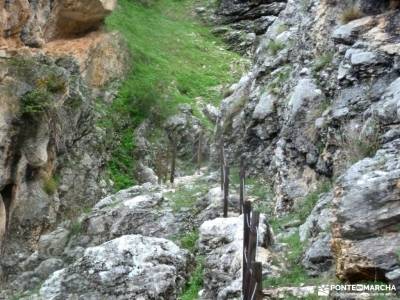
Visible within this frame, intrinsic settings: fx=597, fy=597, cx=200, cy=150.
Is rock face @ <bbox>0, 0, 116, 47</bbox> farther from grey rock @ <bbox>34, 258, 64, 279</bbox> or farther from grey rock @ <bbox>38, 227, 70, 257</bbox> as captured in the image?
grey rock @ <bbox>34, 258, 64, 279</bbox>

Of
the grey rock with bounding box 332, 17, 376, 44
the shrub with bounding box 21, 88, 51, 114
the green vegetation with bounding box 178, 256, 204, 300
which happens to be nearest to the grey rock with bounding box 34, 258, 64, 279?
the green vegetation with bounding box 178, 256, 204, 300

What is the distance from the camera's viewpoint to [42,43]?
21.4m

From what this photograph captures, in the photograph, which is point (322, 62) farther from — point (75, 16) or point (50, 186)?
point (75, 16)

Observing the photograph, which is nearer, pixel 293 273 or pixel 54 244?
pixel 293 273

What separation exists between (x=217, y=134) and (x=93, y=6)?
9627 millimetres

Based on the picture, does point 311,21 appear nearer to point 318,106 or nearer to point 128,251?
point 318,106

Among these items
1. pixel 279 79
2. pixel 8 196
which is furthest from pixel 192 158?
pixel 279 79

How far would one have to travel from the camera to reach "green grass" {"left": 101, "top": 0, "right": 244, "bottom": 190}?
25.4 metres

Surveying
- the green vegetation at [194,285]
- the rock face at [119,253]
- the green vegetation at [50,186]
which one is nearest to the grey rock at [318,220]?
the green vegetation at [194,285]

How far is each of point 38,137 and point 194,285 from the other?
1006 centimetres

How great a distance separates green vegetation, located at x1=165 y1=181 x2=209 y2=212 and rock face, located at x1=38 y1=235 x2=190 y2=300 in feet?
14.1

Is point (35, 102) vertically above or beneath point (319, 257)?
above

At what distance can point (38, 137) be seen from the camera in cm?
1852

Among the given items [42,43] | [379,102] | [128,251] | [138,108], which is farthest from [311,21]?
[138,108]
